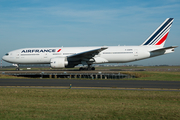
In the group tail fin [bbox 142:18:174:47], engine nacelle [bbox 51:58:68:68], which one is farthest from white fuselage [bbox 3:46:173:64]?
engine nacelle [bbox 51:58:68:68]

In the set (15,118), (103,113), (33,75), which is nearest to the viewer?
(15,118)

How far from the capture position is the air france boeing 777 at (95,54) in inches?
1260

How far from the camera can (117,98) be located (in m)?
11.3

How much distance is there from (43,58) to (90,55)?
29.1 feet

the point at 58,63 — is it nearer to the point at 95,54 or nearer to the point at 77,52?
the point at 77,52

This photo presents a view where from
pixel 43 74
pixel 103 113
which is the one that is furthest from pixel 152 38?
pixel 103 113

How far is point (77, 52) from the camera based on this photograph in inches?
1358

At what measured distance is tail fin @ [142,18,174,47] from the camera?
113ft

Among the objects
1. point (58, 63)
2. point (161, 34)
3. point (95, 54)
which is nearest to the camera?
point (58, 63)

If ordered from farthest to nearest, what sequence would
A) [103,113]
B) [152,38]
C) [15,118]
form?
[152,38]
[103,113]
[15,118]

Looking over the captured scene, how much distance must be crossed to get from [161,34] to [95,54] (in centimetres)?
1230

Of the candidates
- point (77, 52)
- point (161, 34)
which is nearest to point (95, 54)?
point (77, 52)

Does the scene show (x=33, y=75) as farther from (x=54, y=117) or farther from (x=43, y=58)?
(x=54, y=117)

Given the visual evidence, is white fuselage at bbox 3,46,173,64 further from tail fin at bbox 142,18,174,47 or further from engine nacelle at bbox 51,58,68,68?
engine nacelle at bbox 51,58,68,68
